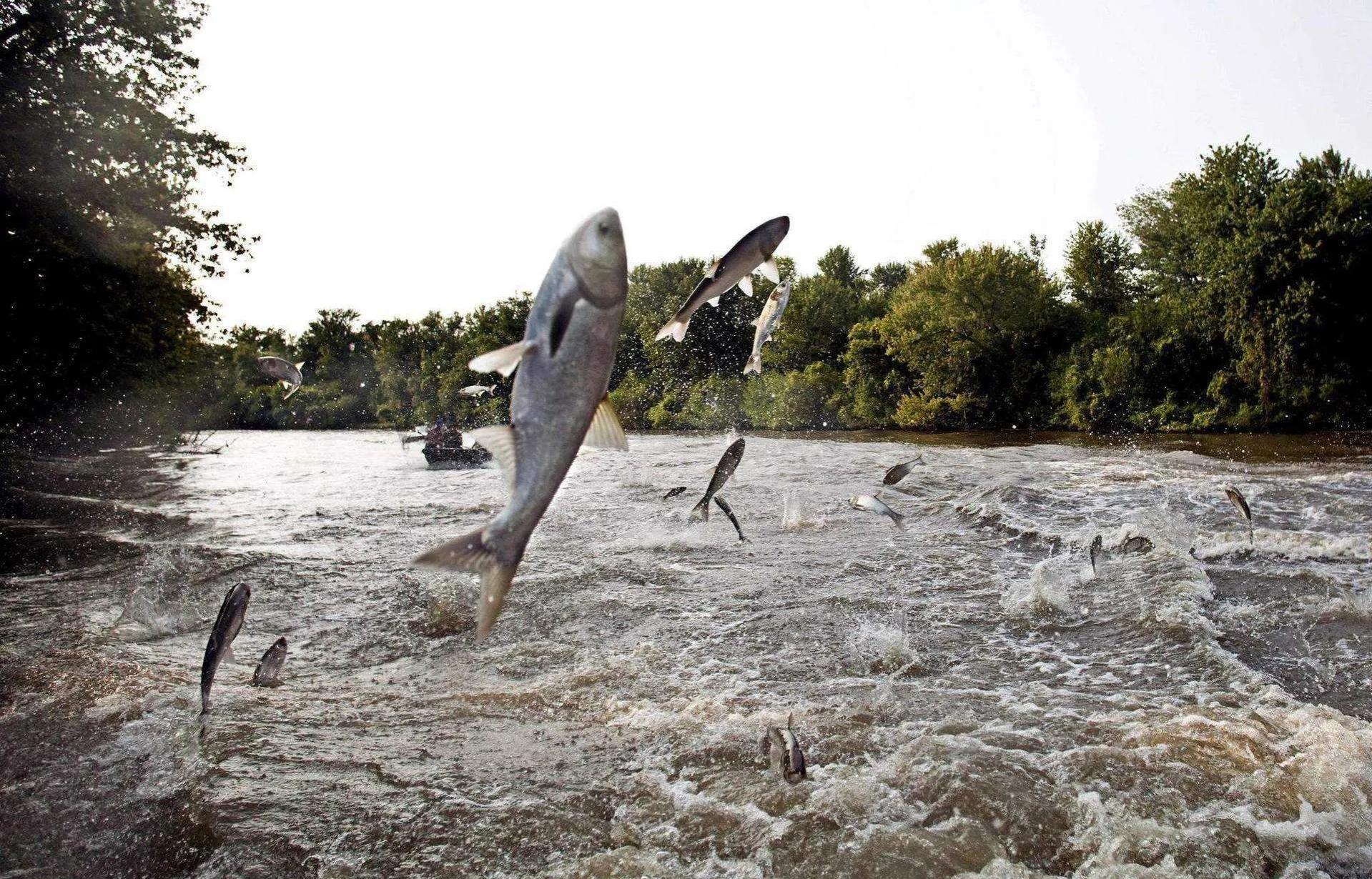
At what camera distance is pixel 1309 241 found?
99.5 ft

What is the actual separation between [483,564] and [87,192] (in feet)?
67.8

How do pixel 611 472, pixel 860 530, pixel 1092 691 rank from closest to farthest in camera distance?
pixel 1092 691, pixel 860 530, pixel 611 472

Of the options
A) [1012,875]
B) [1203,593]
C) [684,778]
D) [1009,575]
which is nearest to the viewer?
[1012,875]


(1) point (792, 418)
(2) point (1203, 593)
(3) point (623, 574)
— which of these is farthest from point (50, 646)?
(1) point (792, 418)

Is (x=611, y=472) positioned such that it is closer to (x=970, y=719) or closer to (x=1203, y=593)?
(x=1203, y=593)

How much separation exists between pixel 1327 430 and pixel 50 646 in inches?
1439

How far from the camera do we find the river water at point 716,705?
12.8 ft

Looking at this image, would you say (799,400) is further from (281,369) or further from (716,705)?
(716,705)

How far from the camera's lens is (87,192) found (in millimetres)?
17250

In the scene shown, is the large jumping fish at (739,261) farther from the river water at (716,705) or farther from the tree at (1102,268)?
the tree at (1102,268)

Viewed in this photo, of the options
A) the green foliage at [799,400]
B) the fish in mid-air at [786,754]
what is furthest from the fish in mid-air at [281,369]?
the green foliage at [799,400]

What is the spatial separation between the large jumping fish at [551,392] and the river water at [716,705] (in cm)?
261

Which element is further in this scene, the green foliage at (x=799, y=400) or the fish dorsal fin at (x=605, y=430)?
the green foliage at (x=799, y=400)

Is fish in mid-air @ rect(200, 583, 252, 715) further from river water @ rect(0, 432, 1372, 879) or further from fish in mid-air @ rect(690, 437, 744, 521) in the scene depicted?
fish in mid-air @ rect(690, 437, 744, 521)
